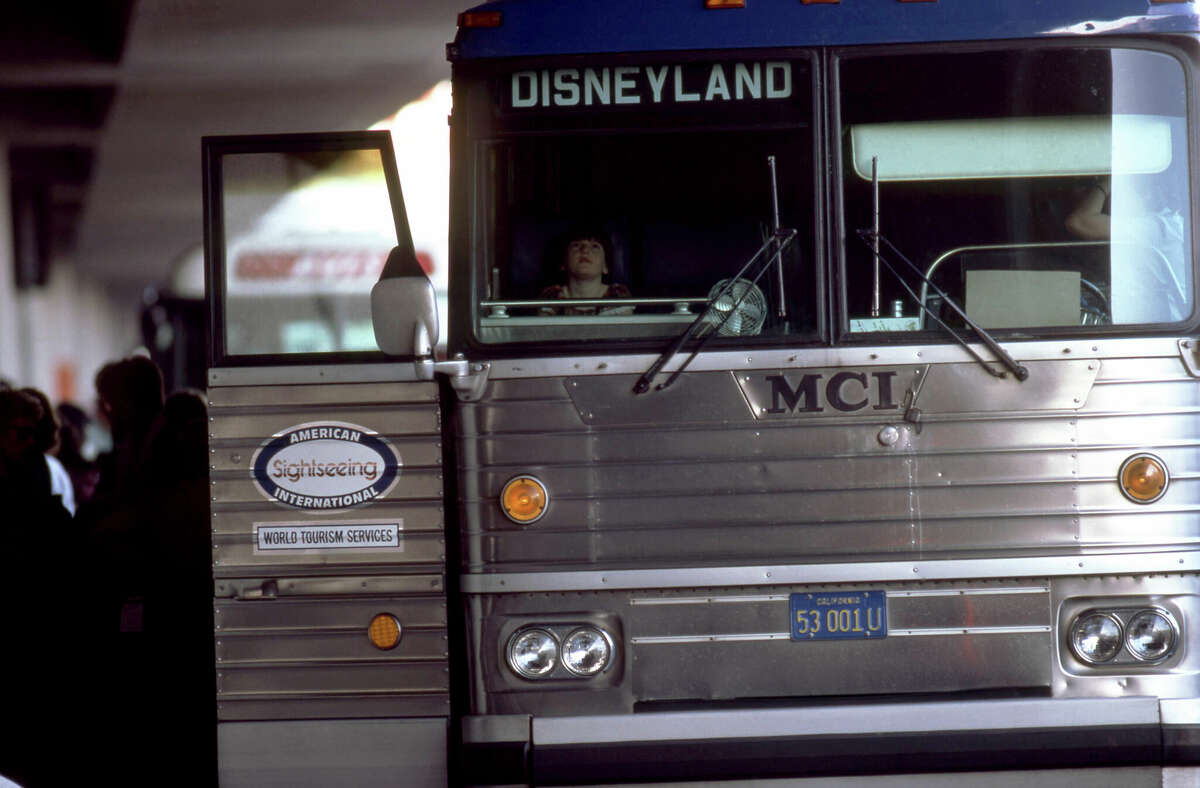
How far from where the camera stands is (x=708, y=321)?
4562mm

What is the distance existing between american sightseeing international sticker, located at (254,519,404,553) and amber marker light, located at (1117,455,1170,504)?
7.05ft

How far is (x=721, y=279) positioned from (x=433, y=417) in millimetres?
965

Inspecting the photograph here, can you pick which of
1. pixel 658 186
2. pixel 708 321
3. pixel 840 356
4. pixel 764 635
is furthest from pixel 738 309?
pixel 764 635

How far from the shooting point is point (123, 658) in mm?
6156

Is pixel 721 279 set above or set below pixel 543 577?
above

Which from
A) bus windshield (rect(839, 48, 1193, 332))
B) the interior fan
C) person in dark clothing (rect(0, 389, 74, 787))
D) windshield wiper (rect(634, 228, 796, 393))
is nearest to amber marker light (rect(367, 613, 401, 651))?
windshield wiper (rect(634, 228, 796, 393))

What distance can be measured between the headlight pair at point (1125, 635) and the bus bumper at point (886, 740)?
5.6 inches

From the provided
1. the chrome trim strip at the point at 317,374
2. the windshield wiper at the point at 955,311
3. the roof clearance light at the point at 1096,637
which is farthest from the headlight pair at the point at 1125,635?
the chrome trim strip at the point at 317,374

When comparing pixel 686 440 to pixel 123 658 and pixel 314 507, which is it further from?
pixel 123 658

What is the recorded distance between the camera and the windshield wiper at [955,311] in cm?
448

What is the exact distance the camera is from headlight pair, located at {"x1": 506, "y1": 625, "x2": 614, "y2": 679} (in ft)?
Result: 15.0

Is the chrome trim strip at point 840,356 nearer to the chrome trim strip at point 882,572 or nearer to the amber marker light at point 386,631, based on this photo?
the chrome trim strip at point 882,572

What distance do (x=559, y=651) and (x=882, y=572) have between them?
99 centimetres

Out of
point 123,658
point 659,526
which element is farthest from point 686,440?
point 123,658
